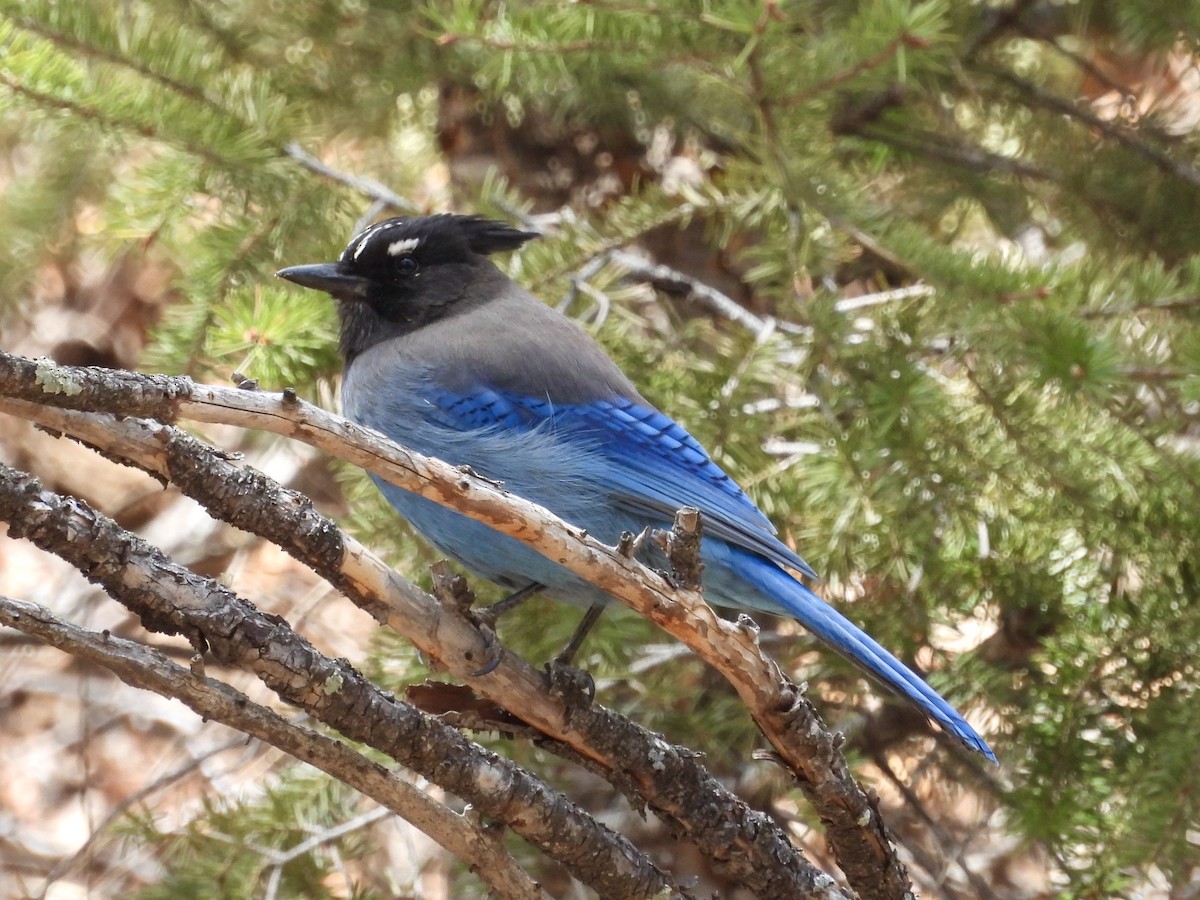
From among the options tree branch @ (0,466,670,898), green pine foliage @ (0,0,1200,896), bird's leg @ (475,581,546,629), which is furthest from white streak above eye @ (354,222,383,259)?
tree branch @ (0,466,670,898)

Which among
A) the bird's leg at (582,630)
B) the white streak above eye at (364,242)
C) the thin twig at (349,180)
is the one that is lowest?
the bird's leg at (582,630)

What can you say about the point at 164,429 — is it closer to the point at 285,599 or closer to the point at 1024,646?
the point at 1024,646

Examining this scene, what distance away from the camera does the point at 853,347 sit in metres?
2.50

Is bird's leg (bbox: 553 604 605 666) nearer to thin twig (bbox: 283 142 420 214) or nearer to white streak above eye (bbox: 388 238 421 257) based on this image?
white streak above eye (bbox: 388 238 421 257)

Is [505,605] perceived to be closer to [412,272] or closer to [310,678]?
[310,678]

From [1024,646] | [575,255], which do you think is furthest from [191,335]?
[1024,646]

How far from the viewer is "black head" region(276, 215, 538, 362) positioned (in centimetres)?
268

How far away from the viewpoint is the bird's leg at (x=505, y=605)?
6.10ft

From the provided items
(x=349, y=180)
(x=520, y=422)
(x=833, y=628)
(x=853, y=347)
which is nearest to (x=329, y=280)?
(x=349, y=180)

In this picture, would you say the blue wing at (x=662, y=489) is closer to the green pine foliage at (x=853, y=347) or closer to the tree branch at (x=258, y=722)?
the green pine foliage at (x=853, y=347)

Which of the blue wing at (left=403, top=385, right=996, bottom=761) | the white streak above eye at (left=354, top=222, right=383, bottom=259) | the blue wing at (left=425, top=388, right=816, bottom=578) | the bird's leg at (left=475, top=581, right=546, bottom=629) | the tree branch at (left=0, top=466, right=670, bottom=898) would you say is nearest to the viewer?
the tree branch at (left=0, top=466, right=670, bottom=898)

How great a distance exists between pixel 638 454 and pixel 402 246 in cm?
69

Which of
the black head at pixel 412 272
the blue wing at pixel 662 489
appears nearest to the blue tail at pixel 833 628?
the blue wing at pixel 662 489

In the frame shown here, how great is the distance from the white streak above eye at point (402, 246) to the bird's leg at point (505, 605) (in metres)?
0.75
